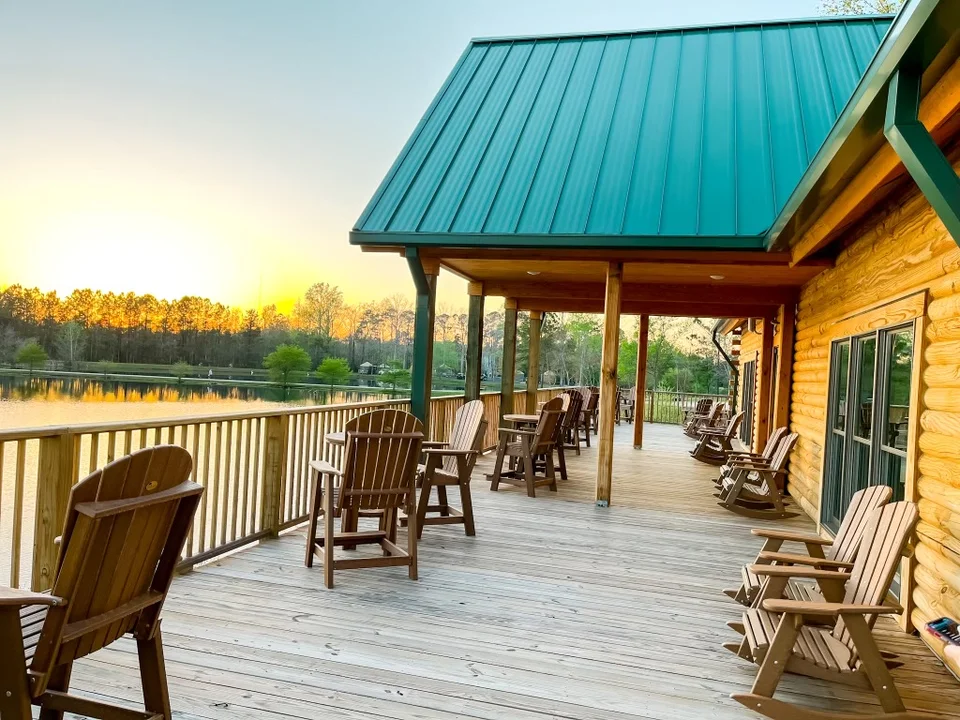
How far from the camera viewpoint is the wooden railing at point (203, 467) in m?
3.29

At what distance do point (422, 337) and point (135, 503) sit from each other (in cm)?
537

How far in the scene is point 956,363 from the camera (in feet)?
11.3

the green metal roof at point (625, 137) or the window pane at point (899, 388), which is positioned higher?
the green metal roof at point (625, 137)

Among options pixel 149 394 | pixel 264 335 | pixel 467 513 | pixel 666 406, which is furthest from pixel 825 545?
pixel 264 335

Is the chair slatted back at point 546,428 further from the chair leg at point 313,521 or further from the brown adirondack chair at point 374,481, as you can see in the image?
the chair leg at point 313,521

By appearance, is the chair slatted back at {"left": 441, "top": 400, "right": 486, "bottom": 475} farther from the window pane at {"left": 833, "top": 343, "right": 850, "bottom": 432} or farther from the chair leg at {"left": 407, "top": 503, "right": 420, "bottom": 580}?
the window pane at {"left": 833, "top": 343, "right": 850, "bottom": 432}

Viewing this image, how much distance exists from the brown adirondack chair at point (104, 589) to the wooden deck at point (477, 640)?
0.50m

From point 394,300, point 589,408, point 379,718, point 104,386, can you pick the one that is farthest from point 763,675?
point 394,300

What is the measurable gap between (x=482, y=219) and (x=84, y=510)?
5690mm

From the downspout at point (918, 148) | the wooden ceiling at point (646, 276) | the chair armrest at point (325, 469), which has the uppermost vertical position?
the wooden ceiling at point (646, 276)

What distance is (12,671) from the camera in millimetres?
1775

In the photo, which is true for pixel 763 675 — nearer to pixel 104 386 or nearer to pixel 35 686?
pixel 35 686

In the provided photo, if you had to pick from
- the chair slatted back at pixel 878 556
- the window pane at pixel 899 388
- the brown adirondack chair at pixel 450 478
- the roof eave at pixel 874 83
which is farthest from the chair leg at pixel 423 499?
the roof eave at pixel 874 83

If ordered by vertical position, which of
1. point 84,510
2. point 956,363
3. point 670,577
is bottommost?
point 670,577
